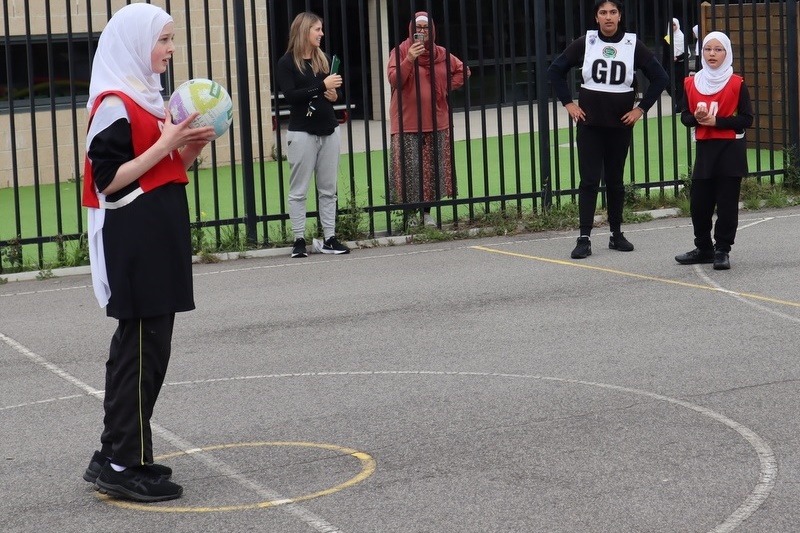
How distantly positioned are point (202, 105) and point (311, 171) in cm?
645

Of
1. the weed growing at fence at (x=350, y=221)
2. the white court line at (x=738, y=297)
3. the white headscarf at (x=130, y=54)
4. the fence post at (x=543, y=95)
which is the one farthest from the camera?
the fence post at (x=543, y=95)

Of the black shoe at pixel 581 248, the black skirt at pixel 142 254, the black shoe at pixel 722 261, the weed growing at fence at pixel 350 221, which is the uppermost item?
the black skirt at pixel 142 254

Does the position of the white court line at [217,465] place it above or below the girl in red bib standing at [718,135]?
below

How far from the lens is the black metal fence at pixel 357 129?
40.8 feet

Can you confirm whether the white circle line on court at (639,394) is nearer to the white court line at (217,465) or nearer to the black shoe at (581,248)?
the white court line at (217,465)

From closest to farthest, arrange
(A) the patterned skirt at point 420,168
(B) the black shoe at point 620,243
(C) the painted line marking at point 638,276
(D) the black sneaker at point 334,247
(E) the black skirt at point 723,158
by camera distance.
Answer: (C) the painted line marking at point 638,276 → (E) the black skirt at point 723,158 → (B) the black shoe at point 620,243 → (D) the black sneaker at point 334,247 → (A) the patterned skirt at point 420,168

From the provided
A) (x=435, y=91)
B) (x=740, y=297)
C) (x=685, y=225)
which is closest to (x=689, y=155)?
(x=685, y=225)

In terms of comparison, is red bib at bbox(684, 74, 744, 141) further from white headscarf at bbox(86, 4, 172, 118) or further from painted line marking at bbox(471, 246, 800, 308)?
white headscarf at bbox(86, 4, 172, 118)

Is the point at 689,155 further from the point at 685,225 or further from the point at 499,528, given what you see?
the point at 499,528

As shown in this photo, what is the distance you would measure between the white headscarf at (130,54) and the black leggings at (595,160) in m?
6.56

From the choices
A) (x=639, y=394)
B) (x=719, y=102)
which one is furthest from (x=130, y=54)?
(x=719, y=102)

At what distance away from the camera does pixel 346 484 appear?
5809 mm

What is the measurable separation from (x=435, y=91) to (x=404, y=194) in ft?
3.42

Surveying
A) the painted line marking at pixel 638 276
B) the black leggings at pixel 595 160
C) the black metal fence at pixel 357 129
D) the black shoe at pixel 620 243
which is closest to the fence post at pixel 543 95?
the black metal fence at pixel 357 129
